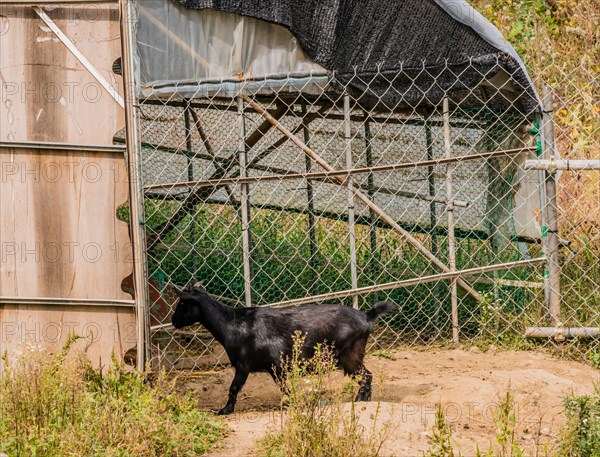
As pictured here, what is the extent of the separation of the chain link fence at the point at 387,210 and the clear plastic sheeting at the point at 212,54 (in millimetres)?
206

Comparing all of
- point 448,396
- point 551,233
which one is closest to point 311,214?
point 551,233

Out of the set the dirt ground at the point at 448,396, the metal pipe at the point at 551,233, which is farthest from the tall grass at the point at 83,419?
the metal pipe at the point at 551,233

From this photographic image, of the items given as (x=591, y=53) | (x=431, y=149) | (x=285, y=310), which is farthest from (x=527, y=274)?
(x=591, y=53)

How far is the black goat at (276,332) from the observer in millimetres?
6711

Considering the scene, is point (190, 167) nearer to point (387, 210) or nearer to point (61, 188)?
point (387, 210)

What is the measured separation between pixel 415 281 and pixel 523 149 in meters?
1.44

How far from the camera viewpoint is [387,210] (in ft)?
28.8

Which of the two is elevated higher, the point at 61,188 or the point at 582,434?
the point at 61,188

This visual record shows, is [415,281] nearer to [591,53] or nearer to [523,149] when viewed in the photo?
[523,149]

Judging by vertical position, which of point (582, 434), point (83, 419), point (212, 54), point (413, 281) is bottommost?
point (582, 434)

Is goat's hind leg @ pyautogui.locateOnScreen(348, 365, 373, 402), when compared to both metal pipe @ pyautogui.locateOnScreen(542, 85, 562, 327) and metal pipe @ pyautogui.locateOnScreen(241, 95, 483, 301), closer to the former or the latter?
metal pipe @ pyautogui.locateOnScreen(241, 95, 483, 301)

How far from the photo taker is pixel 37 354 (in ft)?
18.2

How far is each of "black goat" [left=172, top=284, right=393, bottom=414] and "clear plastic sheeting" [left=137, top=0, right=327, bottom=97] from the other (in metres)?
1.72

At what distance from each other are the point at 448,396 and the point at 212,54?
320cm
